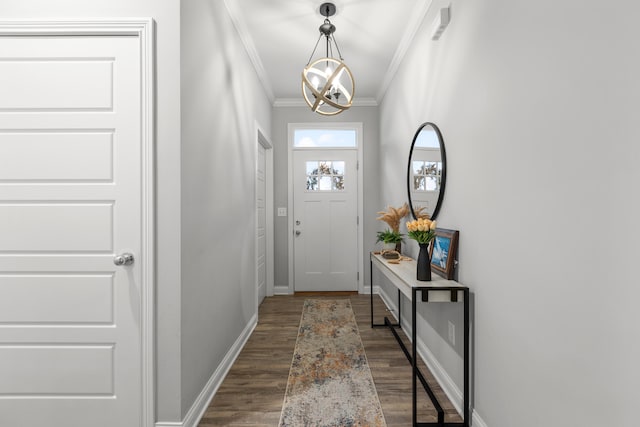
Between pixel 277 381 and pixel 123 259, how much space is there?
1.25 meters

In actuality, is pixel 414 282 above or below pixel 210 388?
above

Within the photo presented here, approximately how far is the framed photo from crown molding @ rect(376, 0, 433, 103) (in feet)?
5.42

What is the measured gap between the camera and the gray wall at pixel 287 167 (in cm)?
429

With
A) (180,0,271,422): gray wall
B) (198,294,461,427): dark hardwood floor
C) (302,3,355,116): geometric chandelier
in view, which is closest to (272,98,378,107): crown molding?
(302,3,355,116): geometric chandelier

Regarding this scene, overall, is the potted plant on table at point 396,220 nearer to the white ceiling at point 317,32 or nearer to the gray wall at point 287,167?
the gray wall at point 287,167

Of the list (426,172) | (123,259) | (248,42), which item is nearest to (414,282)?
(426,172)

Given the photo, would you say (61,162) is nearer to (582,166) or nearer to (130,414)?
(130,414)

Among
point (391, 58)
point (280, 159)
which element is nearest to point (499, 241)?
point (391, 58)

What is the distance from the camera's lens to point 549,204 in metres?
1.07

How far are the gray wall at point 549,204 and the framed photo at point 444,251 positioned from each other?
54 millimetres

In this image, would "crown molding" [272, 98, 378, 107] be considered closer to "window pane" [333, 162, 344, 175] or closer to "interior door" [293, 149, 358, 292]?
"interior door" [293, 149, 358, 292]

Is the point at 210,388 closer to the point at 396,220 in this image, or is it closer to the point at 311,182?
the point at 396,220

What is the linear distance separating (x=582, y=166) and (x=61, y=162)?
2.16m

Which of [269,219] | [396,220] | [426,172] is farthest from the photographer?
[269,219]
